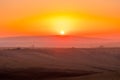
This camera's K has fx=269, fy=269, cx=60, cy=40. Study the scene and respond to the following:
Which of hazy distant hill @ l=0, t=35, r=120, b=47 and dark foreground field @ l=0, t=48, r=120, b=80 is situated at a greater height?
hazy distant hill @ l=0, t=35, r=120, b=47

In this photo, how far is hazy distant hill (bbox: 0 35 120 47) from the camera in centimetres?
1313

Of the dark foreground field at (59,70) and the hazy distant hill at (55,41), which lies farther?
the hazy distant hill at (55,41)

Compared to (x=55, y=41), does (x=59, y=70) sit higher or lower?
lower

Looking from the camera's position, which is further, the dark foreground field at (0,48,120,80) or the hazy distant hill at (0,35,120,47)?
the hazy distant hill at (0,35,120,47)

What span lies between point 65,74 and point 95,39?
20.8 feet

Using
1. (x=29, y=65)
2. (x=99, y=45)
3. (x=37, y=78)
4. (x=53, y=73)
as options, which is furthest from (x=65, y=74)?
(x=99, y=45)

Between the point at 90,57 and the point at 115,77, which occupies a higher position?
the point at 90,57

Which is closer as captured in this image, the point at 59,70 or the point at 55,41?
the point at 59,70

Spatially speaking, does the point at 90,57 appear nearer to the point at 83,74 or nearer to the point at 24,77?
the point at 83,74

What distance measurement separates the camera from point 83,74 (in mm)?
7410

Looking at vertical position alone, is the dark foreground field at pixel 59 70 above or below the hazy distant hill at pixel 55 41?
below

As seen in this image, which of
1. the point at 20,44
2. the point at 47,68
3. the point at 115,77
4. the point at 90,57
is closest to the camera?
the point at 115,77

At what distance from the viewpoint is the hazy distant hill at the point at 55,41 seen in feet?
43.1

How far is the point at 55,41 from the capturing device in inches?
524
